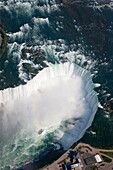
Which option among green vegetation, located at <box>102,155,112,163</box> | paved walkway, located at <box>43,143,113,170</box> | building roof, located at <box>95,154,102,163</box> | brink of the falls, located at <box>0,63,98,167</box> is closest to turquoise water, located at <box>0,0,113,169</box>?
paved walkway, located at <box>43,143,113,170</box>

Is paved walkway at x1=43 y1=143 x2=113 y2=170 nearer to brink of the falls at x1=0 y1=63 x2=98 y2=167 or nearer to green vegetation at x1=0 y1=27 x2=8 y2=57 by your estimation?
brink of the falls at x1=0 y1=63 x2=98 y2=167

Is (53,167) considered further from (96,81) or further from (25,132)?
(96,81)

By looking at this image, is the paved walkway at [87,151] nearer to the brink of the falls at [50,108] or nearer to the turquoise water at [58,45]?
the turquoise water at [58,45]

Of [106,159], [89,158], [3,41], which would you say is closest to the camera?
[89,158]

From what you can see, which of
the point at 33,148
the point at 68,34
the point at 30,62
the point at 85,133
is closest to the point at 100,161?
the point at 85,133

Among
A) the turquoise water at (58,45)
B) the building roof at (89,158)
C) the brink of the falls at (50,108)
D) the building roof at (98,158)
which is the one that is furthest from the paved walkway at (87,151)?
the brink of the falls at (50,108)

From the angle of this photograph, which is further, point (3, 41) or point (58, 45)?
point (58, 45)

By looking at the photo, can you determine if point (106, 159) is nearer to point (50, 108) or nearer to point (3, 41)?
point (50, 108)

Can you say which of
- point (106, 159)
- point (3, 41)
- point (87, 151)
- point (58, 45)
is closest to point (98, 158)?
point (106, 159)
